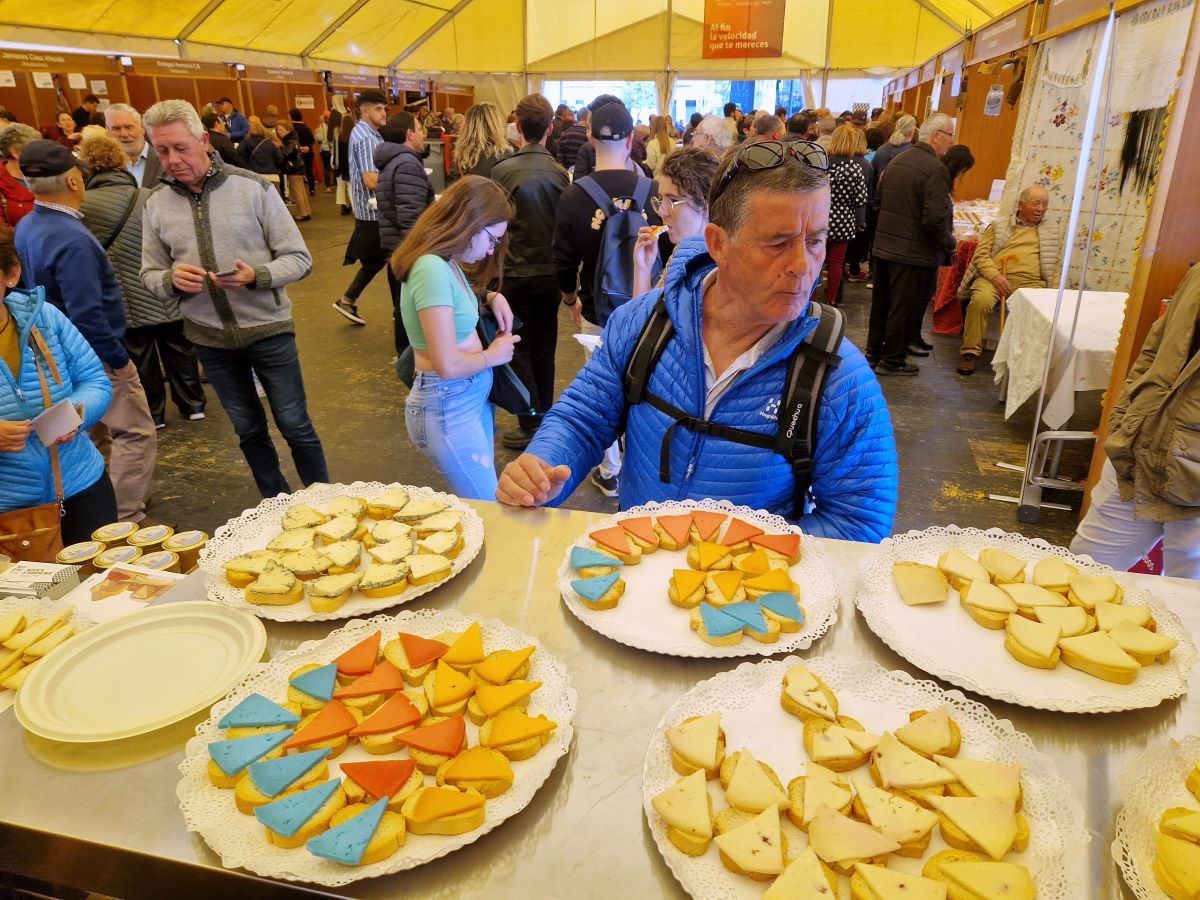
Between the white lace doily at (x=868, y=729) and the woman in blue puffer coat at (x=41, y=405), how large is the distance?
250cm

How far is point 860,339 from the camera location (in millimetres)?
7227

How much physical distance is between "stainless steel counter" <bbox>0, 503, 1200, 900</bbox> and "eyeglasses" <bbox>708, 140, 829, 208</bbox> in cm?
99

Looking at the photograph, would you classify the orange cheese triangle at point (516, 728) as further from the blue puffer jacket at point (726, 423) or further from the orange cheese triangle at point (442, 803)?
the blue puffer jacket at point (726, 423)

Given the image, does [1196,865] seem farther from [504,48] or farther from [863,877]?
[504,48]

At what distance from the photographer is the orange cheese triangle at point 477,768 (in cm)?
90

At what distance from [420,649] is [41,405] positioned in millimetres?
2243

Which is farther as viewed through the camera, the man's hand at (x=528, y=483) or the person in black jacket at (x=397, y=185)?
the person in black jacket at (x=397, y=185)

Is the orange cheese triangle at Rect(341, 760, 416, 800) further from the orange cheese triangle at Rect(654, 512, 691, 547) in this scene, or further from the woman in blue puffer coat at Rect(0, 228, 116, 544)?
the woman in blue puffer coat at Rect(0, 228, 116, 544)

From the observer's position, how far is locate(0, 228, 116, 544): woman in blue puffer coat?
243cm

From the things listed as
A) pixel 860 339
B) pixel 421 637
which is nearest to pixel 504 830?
pixel 421 637

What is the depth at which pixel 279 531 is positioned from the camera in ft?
5.06

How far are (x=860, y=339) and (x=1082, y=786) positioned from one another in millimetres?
6789

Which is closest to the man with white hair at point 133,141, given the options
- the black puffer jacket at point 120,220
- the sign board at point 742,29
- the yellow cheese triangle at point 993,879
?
the black puffer jacket at point 120,220

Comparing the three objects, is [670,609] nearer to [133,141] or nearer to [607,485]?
[607,485]
